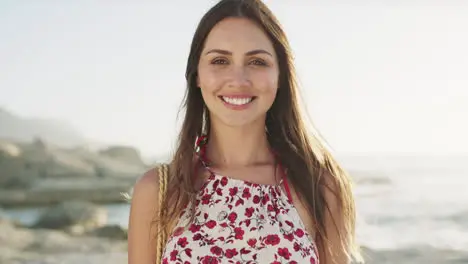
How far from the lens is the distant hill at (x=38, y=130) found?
257 inches

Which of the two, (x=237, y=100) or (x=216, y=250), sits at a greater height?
(x=237, y=100)

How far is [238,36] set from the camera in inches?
84.7

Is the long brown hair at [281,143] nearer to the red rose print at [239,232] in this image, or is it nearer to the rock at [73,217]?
the red rose print at [239,232]

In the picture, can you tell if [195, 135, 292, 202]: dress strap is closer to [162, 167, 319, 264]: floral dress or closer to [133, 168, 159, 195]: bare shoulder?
[162, 167, 319, 264]: floral dress

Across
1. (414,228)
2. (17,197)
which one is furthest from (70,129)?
(414,228)

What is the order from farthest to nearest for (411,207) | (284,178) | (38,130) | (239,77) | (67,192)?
1. (411,207)
2. (38,130)
3. (67,192)
4. (284,178)
5. (239,77)

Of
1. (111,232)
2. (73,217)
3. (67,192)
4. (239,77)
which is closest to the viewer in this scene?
(239,77)

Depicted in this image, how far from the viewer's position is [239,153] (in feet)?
7.53

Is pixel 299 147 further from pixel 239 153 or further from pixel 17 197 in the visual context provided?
pixel 17 197

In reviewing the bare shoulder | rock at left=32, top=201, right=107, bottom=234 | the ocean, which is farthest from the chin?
the ocean

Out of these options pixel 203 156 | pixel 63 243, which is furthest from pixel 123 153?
pixel 203 156

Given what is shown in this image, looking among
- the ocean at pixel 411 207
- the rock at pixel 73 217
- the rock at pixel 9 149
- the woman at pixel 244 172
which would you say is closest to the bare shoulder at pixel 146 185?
the woman at pixel 244 172

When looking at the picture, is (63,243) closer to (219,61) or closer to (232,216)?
(232,216)

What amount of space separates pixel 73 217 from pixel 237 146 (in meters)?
4.06
